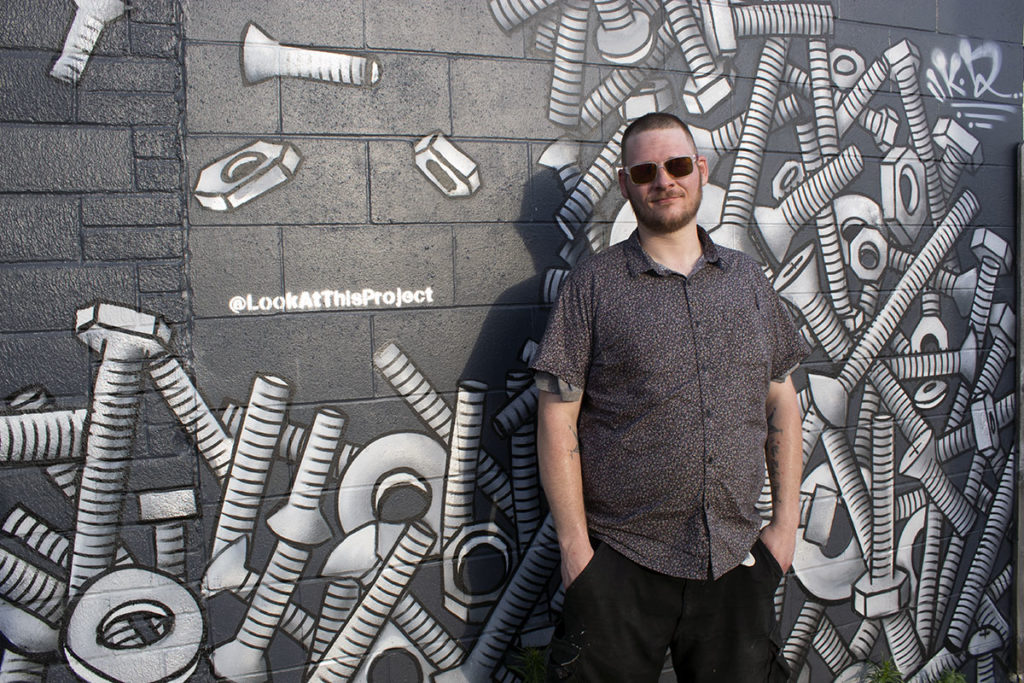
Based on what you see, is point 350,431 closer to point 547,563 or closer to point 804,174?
point 547,563

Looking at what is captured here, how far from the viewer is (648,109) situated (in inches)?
101

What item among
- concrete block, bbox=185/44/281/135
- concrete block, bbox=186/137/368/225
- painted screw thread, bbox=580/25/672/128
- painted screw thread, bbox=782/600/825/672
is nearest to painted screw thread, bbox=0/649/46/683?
concrete block, bbox=186/137/368/225

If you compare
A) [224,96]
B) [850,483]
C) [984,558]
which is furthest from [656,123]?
[984,558]

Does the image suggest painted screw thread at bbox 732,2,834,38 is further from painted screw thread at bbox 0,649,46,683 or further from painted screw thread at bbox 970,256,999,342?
painted screw thread at bbox 0,649,46,683

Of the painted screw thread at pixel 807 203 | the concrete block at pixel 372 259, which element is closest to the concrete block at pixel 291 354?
the concrete block at pixel 372 259

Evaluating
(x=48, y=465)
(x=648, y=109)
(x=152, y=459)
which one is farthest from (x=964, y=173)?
(x=48, y=465)

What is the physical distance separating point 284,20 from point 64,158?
785 mm

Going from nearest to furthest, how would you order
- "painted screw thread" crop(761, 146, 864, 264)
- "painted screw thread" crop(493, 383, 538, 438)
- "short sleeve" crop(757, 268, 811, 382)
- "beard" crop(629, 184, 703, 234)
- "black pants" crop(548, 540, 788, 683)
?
"black pants" crop(548, 540, 788, 683), "beard" crop(629, 184, 703, 234), "short sleeve" crop(757, 268, 811, 382), "painted screw thread" crop(493, 383, 538, 438), "painted screw thread" crop(761, 146, 864, 264)

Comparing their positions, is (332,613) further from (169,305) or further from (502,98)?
(502,98)

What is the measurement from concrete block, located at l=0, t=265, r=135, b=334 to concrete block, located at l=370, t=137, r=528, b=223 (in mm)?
833

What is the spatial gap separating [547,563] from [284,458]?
101cm

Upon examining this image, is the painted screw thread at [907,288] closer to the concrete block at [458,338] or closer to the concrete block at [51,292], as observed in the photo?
the concrete block at [458,338]

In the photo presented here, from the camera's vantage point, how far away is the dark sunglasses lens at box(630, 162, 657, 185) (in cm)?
196

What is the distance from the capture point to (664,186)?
196 centimetres
